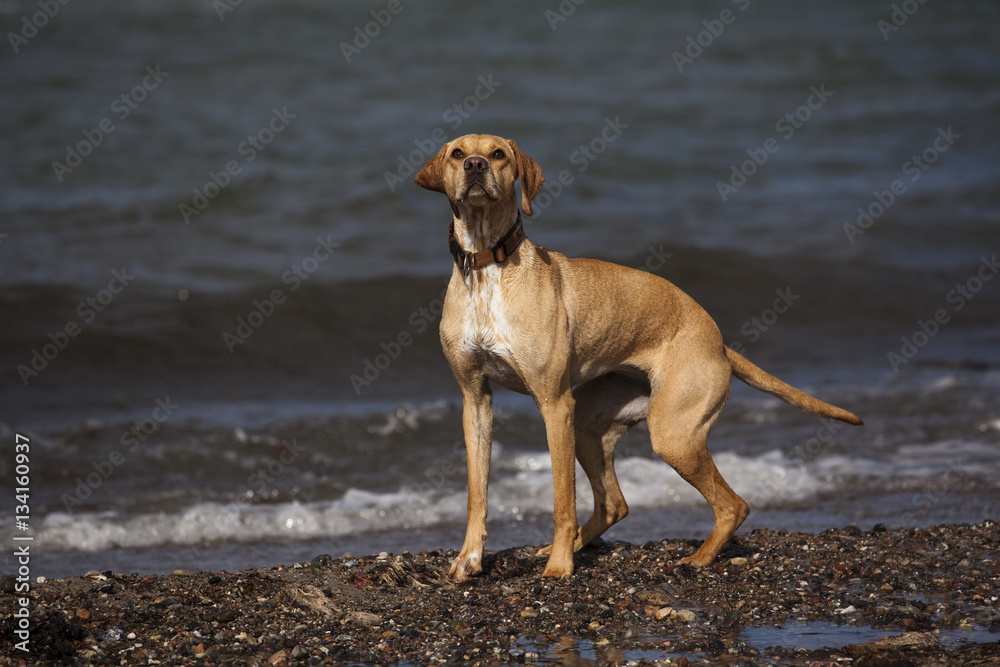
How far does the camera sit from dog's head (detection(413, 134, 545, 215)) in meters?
5.00

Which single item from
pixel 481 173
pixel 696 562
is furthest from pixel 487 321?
pixel 696 562

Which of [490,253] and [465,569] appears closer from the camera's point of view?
[490,253]

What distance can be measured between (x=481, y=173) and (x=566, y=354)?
3.27 ft

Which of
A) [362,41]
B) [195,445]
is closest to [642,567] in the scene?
[195,445]

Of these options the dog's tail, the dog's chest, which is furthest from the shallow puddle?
the dog's chest

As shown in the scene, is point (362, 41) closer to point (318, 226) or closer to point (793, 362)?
point (318, 226)

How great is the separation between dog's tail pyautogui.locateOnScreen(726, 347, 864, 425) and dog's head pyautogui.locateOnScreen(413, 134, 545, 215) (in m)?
1.56

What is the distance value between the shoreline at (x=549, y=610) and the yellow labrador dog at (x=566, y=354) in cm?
28

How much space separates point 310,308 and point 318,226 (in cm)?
360

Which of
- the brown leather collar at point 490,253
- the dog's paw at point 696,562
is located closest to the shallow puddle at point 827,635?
the dog's paw at point 696,562

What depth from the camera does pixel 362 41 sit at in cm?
2636

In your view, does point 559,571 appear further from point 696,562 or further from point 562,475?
point 696,562

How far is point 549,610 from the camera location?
494cm

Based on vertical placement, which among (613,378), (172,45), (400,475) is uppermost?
(172,45)
